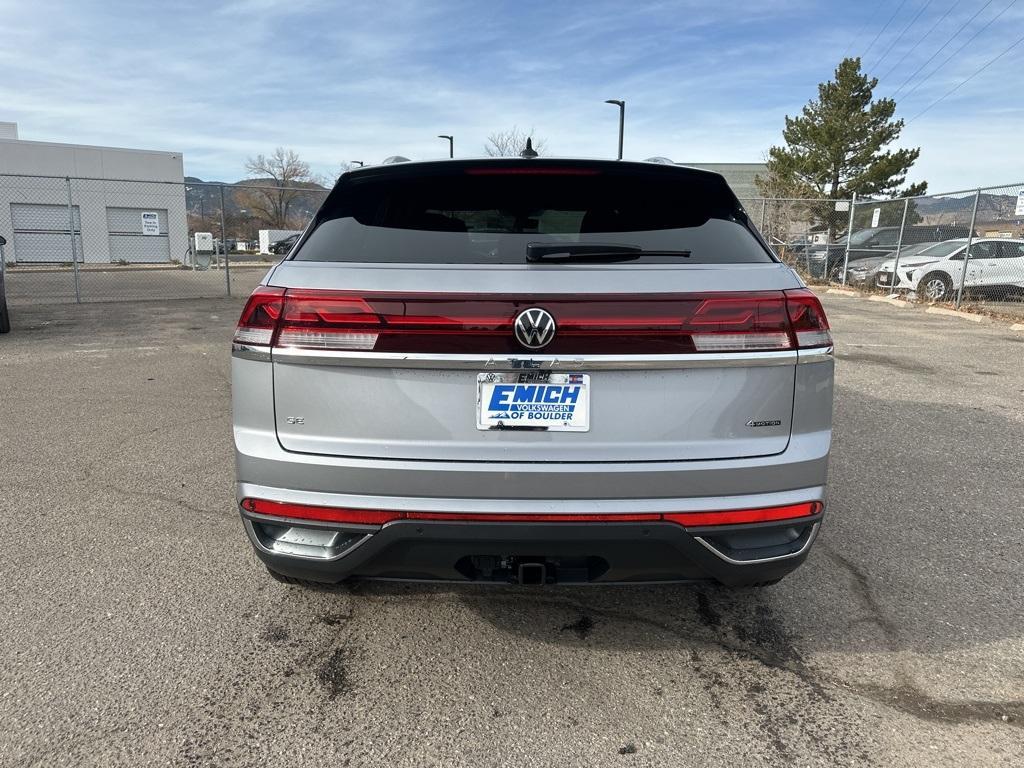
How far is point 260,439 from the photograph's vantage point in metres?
2.25

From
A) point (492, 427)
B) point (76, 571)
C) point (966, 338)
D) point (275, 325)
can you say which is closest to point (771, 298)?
point (492, 427)

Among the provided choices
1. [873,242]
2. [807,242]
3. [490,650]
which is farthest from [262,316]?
[807,242]

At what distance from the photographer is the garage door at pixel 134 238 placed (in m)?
37.9

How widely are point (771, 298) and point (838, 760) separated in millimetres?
1370

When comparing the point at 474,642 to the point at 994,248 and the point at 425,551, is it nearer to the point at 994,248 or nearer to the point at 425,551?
the point at 425,551

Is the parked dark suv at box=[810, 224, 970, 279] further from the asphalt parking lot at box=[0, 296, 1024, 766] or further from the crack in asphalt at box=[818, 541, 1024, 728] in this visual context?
the crack in asphalt at box=[818, 541, 1024, 728]

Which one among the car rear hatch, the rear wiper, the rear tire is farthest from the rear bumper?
the rear tire

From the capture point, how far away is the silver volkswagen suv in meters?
2.10

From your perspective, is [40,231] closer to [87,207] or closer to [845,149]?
[87,207]

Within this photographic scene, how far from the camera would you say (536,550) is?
2.15m

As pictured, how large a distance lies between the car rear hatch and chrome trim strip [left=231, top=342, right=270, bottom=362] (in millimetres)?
38

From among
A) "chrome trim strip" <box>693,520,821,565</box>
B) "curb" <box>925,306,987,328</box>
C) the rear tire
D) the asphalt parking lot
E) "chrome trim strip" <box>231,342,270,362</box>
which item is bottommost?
the asphalt parking lot

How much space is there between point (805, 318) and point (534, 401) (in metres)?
0.90

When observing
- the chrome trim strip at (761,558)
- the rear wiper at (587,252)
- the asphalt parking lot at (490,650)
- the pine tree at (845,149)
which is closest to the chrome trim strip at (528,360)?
the rear wiper at (587,252)
